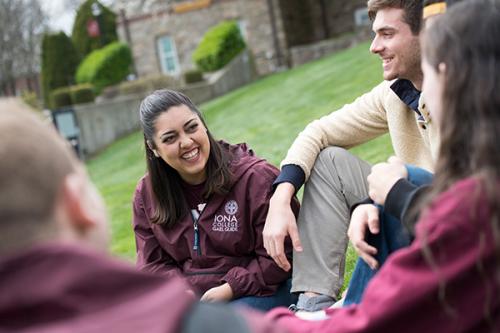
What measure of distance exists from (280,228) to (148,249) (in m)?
0.92

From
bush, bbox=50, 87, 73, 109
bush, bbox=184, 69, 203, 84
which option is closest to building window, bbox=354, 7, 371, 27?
bush, bbox=184, 69, 203, 84

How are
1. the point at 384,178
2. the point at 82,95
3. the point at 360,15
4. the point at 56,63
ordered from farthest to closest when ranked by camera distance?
→ 1. the point at 56,63
2. the point at 360,15
3. the point at 82,95
4. the point at 384,178

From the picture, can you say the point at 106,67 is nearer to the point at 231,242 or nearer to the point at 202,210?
the point at 202,210

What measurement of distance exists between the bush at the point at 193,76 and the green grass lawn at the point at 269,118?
63.8 inches

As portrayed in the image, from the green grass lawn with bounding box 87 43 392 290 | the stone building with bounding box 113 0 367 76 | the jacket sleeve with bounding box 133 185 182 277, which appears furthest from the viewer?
the stone building with bounding box 113 0 367 76

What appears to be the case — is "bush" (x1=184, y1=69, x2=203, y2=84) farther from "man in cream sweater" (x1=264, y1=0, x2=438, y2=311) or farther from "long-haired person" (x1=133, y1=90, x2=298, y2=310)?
"man in cream sweater" (x1=264, y1=0, x2=438, y2=311)

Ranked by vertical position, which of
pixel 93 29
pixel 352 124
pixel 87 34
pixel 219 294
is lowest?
pixel 87 34

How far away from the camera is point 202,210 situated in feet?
12.5

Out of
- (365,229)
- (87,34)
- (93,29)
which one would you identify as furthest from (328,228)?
(87,34)

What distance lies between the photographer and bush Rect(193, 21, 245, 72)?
74.0 ft

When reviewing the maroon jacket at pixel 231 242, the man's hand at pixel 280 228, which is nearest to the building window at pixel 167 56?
the maroon jacket at pixel 231 242

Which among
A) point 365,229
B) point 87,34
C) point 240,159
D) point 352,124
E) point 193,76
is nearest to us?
point 365,229

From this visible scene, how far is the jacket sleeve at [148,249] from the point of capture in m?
3.89

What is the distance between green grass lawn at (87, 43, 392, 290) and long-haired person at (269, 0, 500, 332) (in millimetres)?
5210
